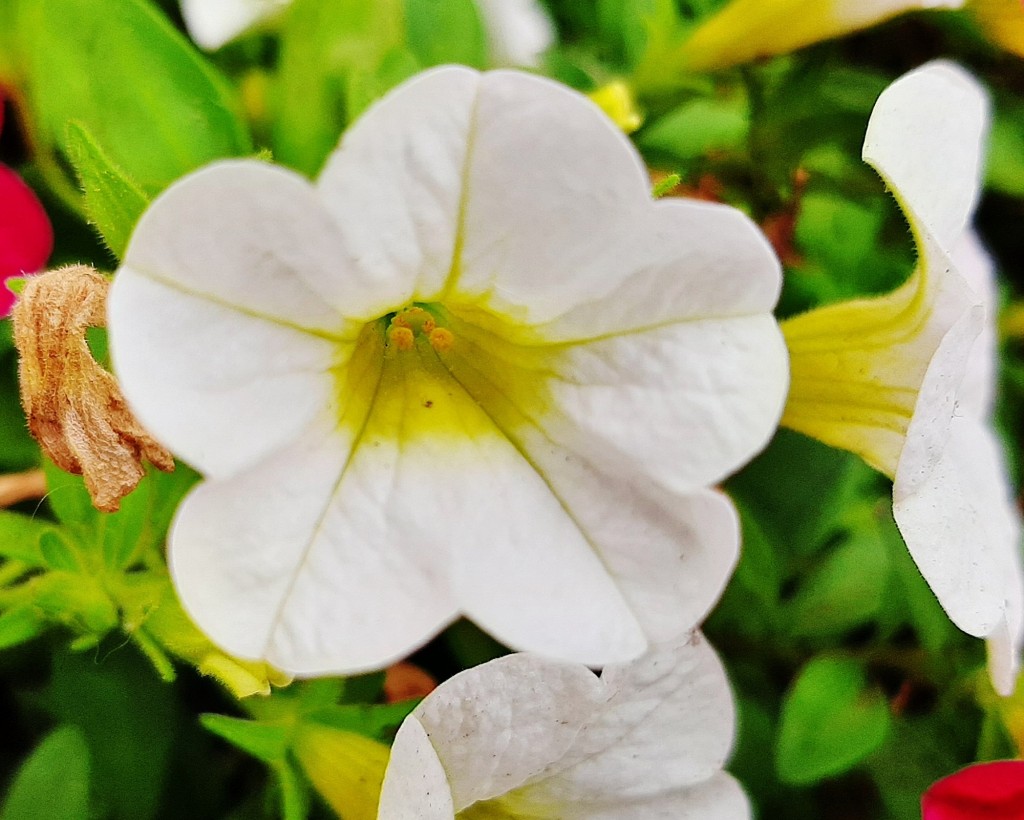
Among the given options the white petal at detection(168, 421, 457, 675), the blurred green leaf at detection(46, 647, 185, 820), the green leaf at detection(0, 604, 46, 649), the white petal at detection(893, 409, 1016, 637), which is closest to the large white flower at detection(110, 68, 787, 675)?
the white petal at detection(168, 421, 457, 675)

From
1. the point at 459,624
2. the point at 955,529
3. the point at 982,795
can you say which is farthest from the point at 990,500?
the point at 459,624

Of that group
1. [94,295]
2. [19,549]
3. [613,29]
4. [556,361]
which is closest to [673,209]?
[556,361]

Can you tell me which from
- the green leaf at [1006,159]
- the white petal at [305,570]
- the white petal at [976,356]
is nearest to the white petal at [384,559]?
the white petal at [305,570]

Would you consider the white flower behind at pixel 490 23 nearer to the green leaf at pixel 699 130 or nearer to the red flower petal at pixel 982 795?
the green leaf at pixel 699 130

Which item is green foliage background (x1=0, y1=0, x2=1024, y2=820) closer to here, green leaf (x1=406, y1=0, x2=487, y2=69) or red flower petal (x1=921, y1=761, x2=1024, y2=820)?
green leaf (x1=406, y1=0, x2=487, y2=69)

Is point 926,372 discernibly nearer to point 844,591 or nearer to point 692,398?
point 692,398

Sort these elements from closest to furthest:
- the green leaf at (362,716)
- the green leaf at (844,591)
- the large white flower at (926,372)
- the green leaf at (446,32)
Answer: the large white flower at (926,372) → the green leaf at (362,716) → the green leaf at (446,32) → the green leaf at (844,591)
